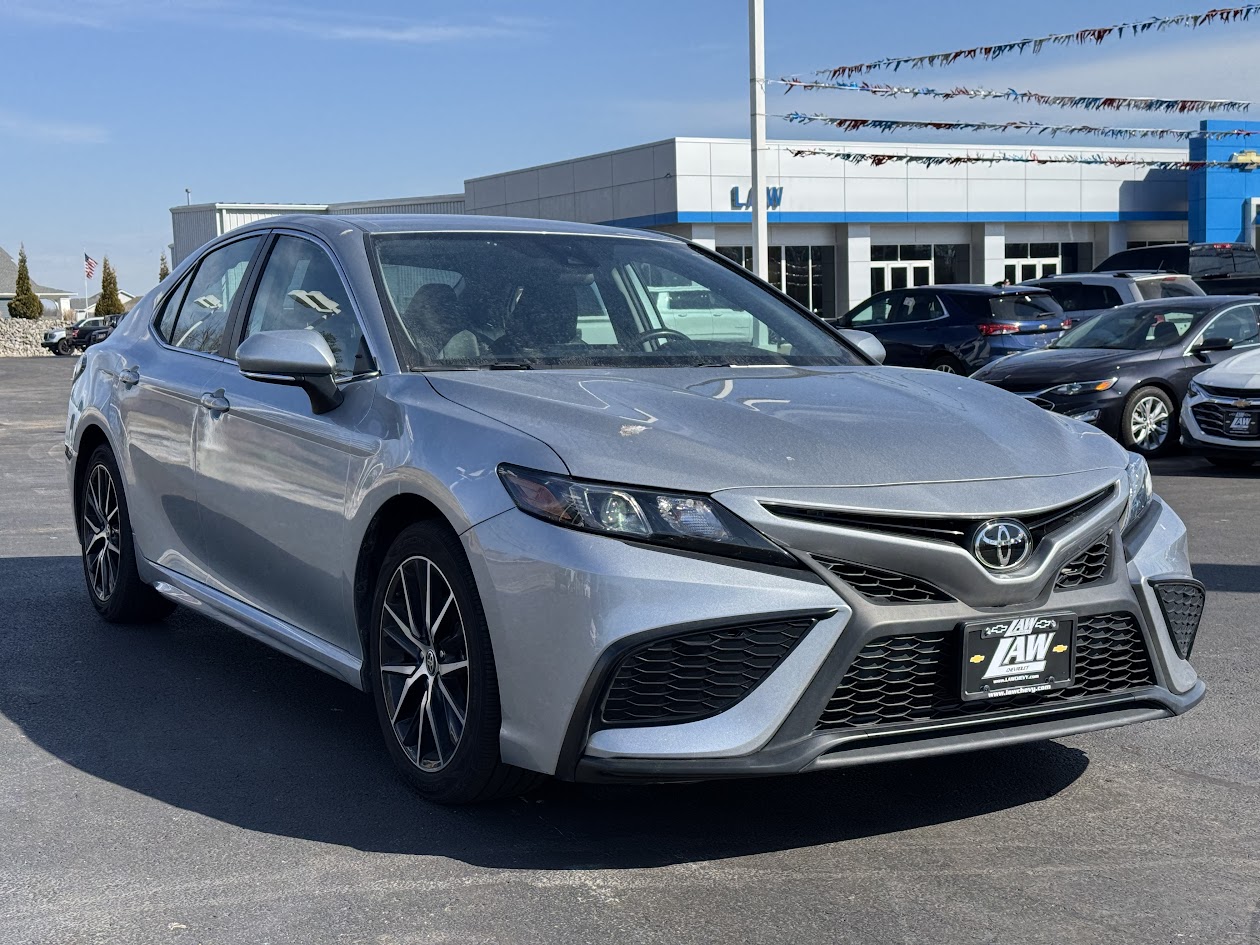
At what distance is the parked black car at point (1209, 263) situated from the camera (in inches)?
883

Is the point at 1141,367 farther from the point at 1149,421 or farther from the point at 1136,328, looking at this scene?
the point at 1136,328

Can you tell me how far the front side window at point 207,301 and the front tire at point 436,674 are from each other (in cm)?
179

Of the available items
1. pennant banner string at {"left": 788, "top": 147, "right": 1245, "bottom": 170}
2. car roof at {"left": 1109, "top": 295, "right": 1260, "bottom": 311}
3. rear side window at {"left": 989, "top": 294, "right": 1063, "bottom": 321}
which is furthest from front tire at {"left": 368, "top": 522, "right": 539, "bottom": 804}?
pennant banner string at {"left": 788, "top": 147, "right": 1245, "bottom": 170}

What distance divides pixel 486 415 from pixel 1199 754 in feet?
7.60

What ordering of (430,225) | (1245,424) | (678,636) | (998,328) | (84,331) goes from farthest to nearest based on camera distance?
(84,331), (998,328), (1245,424), (430,225), (678,636)

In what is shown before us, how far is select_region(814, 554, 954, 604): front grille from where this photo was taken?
3.35m

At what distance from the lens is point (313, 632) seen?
4531mm

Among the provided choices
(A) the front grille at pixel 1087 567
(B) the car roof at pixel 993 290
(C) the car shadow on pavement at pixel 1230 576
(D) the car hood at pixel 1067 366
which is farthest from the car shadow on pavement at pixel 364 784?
(B) the car roof at pixel 993 290

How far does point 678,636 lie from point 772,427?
0.65 meters

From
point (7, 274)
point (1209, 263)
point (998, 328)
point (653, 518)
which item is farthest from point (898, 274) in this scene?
point (7, 274)

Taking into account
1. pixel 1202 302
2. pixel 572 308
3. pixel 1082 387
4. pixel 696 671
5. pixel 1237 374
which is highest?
pixel 572 308

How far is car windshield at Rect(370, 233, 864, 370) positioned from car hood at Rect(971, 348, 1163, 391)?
908 centimetres

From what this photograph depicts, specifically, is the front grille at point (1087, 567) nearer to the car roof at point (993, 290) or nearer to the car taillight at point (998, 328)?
the car taillight at point (998, 328)

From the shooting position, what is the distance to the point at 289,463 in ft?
14.8
